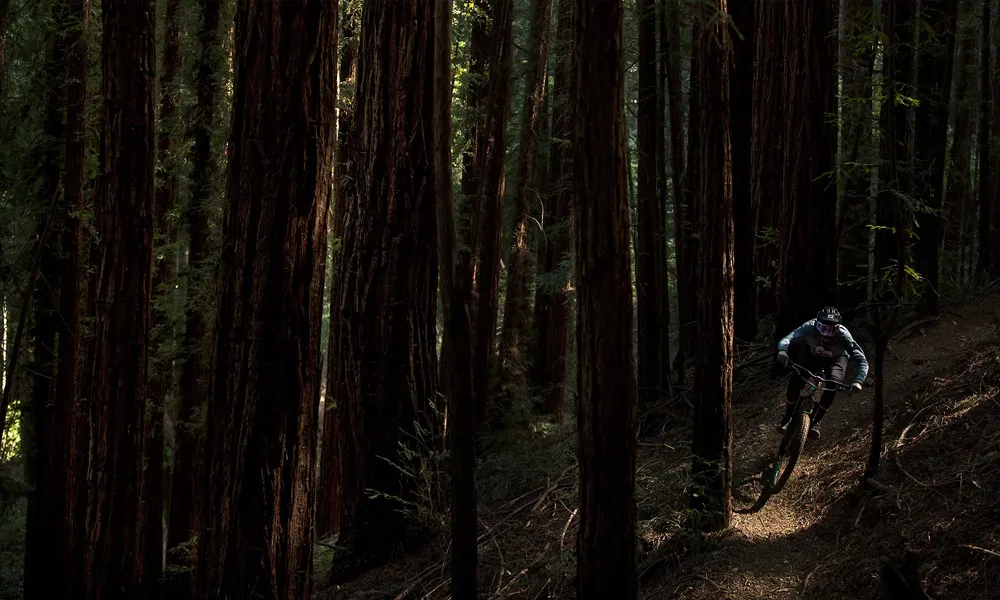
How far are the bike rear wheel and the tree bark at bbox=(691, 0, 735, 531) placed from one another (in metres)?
1.09

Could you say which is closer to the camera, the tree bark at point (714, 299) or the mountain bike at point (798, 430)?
the tree bark at point (714, 299)

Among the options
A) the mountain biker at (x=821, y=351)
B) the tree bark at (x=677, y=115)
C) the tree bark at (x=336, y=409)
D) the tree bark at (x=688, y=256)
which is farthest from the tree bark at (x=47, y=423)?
the mountain biker at (x=821, y=351)

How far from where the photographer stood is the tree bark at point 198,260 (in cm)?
1245

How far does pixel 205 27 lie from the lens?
12.9 meters

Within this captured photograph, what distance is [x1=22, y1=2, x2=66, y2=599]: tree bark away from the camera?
41.5 ft

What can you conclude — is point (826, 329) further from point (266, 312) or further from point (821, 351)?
point (266, 312)

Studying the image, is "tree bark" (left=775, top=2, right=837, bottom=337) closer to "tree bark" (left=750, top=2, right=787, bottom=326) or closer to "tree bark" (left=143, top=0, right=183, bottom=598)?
"tree bark" (left=750, top=2, right=787, bottom=326)

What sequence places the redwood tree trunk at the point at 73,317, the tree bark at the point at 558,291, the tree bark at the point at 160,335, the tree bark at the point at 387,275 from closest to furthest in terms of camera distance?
the tree bark at the point at 387,275
the redwood tree trunk at the point at 73,317
the tree bark at the point at 160,335
the tree bark at the point at 558,291

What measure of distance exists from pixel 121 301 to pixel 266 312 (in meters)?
4.90

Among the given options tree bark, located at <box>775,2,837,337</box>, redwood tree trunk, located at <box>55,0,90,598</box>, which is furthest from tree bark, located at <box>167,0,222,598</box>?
tree bark, located at <box>775,2,837,337</box>

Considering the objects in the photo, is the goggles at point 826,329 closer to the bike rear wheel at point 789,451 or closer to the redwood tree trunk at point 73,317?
the bike rear wheel at point 789,451

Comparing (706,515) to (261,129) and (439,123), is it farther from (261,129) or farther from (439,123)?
(261,129)

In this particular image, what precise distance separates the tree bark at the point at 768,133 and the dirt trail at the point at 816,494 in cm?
255

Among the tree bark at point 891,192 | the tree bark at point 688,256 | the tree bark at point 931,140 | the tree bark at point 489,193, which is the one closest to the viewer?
the tree bark at point 891,192
